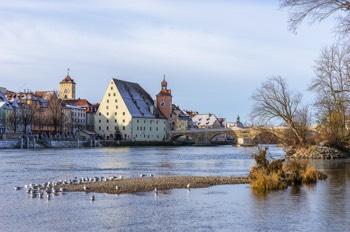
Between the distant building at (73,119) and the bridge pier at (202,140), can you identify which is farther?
the bridge pier at (202,140)

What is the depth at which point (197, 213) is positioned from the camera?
2067 cm

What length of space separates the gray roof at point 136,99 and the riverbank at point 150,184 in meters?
96.0

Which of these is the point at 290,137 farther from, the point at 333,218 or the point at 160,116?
the point at 160,116

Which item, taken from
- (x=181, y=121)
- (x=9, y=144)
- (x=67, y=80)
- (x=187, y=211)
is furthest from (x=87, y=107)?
(x=187, y=211)

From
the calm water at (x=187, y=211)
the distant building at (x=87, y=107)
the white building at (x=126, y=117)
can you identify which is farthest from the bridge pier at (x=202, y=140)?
the calm water at (x=187, y=211)

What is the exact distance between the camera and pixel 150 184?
29.5 meters

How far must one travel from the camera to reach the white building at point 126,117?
12769cm

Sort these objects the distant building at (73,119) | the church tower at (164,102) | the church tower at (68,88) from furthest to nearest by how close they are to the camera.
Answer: the church tower at (68,88), the church tower at (164,102), the distant building at (73,119)

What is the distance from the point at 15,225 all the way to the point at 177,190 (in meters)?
10.5

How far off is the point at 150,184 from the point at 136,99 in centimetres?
10483

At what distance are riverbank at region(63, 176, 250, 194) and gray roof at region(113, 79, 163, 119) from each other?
96.0 meters

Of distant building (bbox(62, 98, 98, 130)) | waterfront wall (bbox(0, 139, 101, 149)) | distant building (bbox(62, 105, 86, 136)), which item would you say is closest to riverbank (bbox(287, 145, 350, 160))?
waterfront wall (bbox(0, 139, 101, 149))

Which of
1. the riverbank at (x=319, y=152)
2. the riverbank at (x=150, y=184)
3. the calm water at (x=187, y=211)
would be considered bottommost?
the calm water at (x=187, y=211)

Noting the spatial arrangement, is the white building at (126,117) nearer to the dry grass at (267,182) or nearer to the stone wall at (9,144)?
the stone wall at (9,144)
